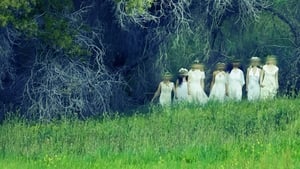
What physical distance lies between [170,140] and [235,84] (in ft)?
27.1

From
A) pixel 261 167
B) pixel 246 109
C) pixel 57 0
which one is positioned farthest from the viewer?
pixel 57 0

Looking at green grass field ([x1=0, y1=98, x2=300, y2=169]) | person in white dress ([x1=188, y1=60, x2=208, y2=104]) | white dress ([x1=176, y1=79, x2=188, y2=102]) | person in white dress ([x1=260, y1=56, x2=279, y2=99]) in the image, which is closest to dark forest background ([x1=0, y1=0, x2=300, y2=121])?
white dress ([x1=176, y1=79, x2=188, y2=102])

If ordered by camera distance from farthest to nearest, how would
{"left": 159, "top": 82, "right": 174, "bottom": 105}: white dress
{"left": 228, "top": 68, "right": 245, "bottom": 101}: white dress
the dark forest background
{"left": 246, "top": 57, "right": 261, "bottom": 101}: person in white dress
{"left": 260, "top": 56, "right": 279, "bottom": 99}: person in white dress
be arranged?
{"left": 159, "top": 82, "right": 174, "bottom": 105}: white dress → {"left": 228, "top": 68, "right": 245, "bottom": 101}: white dress → {"left": 246, "top": 57, "right": 261, "bottom": 101}: person in white dress → {"left": 260, "top": 56, "right": 279, "bottom": 99}: person in white dress → the dark forest background

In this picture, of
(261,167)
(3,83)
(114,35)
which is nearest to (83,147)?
(261,167)

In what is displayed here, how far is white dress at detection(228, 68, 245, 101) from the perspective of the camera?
2558 centimetres

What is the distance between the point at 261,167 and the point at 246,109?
787cm

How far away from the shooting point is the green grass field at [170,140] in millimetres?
15000

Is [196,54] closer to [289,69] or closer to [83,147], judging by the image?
[289,69]

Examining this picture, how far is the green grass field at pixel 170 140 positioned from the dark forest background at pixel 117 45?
2.66 metres

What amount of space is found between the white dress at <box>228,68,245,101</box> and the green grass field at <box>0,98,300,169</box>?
2.65 meters

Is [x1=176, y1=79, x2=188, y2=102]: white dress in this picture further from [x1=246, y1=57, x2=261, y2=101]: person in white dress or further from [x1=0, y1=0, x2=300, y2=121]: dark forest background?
[x1=246, y1=57, x2=261, y2=101]: person in white dress

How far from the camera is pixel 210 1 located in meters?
27.8

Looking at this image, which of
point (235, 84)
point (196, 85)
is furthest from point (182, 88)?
point (235, 84)

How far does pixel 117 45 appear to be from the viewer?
2852 centimetres
